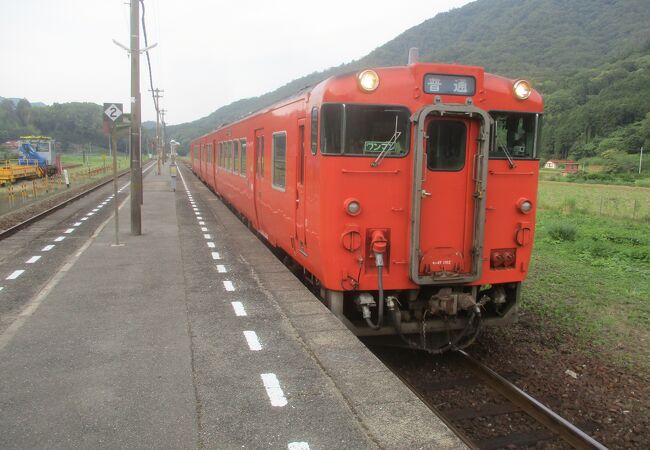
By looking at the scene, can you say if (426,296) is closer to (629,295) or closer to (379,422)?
(379,422)

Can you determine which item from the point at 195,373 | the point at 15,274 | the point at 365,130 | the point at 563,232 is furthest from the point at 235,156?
the point at 195,373

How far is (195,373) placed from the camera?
179 inches

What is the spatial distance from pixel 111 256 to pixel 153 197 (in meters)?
13.0

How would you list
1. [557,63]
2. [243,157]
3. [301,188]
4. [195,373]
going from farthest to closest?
[557,63] < [243,157] < [301,188] < [195,373]

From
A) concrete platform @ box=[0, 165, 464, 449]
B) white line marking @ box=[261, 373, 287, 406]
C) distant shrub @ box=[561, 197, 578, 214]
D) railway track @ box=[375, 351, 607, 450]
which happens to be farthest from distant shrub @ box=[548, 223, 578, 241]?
white line marking @ box=[261, 373, 287, 406]

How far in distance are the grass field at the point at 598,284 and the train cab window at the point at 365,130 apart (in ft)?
12.5

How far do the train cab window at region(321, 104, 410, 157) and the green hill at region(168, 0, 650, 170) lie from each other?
47.4 metres

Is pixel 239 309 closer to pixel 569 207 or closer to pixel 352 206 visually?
pixel 352 206

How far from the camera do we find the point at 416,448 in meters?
3.38

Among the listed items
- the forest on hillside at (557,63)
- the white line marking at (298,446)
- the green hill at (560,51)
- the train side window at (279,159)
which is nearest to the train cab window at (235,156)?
the train side window at (279,159)

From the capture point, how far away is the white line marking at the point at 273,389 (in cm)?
399

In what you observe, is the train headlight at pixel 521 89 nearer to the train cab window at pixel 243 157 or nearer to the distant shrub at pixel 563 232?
the train cab window at pixel 243 157

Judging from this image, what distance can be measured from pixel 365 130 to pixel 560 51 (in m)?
89.1

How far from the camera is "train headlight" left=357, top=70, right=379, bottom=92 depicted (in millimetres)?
5391
